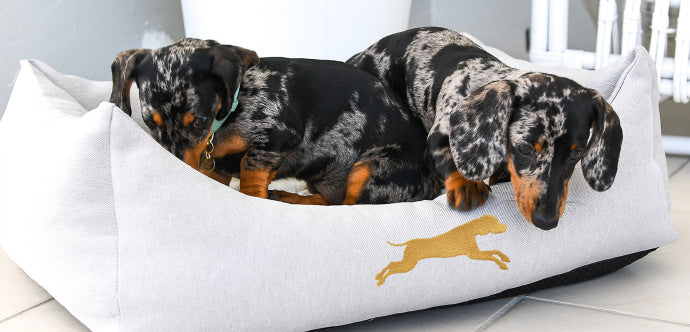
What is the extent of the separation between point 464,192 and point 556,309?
0.42 metres

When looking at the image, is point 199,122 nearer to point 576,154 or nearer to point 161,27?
point 576,154

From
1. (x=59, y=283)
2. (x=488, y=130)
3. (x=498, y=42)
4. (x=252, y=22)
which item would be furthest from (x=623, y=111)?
(x=498, y=42)

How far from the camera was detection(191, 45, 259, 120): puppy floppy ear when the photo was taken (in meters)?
2.29

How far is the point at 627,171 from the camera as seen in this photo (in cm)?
228

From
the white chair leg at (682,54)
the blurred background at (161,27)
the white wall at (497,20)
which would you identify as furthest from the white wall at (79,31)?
the white chair leg at (682,54)

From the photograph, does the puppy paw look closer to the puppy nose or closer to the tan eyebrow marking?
the puppy nose

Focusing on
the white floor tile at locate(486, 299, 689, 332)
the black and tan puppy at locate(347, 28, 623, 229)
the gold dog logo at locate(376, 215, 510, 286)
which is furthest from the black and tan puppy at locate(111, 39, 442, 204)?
the white floor tile at locate(486, 299, 689, 332)

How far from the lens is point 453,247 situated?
2.03 meters

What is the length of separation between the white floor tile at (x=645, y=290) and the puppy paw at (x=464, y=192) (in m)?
0.36

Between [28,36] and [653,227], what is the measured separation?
9.97 feet

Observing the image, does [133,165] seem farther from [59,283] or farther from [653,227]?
[653,227]

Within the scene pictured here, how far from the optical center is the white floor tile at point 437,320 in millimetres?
2025

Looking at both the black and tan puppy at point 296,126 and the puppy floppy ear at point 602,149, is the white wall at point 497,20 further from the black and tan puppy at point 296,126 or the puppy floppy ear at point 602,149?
the puppy floppy ear at point 602,149

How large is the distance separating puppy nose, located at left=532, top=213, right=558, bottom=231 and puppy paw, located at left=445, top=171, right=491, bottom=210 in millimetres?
205
